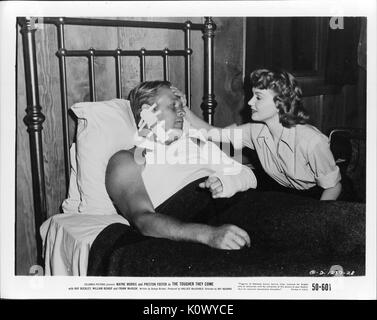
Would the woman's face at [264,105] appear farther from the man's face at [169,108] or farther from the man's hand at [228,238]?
the man's hand at [228,238]

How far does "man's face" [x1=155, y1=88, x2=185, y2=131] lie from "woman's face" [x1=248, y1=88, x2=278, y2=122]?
249mm

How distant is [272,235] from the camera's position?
1.08 meters

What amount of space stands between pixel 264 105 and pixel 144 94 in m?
0.36

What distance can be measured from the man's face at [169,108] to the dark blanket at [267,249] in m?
0.33

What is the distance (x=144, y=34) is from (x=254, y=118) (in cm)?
42

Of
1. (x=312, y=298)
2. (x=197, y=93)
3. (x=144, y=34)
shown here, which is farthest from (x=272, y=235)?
(x=144, y=34)

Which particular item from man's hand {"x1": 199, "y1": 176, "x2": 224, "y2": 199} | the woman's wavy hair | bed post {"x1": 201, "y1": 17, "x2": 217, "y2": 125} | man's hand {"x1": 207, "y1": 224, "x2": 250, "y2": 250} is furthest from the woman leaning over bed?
man's hand {"x1": 207, "y1": 224, "x2": 250, "y2": 250}

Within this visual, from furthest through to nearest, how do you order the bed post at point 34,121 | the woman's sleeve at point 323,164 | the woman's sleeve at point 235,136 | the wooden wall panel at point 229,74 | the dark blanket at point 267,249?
the wooden wall panel at point 229,74
the woman's sleeve at point 235,136
the woman's sleeve at point 323,164
the bed post at point 34,121
the dark blanket at point 267,249

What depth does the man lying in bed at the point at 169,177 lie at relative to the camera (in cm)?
107

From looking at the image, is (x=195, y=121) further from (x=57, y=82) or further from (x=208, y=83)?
(x=57, y=82)

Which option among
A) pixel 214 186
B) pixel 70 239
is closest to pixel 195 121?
pixel 214 186

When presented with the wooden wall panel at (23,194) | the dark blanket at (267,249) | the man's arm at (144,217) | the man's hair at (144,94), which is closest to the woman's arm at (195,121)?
the man's hair at (144,94)

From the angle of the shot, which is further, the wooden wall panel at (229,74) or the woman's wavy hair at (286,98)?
the wooden wall panel at (229,74)

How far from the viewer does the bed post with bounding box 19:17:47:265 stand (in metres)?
1.15
